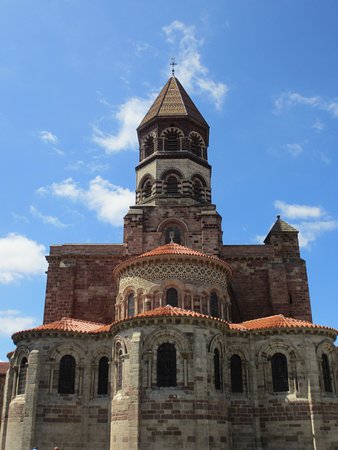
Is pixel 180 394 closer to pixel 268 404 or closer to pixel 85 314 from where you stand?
pixel 268 404

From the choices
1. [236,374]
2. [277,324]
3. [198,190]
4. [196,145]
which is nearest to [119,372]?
[236,374]

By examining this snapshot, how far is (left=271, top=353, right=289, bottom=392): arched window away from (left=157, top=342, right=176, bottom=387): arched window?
522 centimetres

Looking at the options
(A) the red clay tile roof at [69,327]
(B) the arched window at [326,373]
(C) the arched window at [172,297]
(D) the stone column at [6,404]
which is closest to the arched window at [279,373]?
(B) the arched window at [326,373]

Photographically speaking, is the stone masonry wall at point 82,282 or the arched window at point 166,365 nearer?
the arched window at point 166,365

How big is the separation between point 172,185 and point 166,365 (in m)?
16.1

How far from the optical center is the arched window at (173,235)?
31.7 m

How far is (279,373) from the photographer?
22.4 m

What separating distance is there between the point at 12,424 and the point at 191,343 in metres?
9.49

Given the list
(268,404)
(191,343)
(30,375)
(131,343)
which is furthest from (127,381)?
(268,404)

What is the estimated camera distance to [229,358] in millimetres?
22625

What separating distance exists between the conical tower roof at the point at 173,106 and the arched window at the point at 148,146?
1424 millimetres

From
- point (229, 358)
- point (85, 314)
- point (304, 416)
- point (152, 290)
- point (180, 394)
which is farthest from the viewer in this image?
point (85, 314)

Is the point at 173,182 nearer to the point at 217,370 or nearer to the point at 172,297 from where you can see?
the point at 172,297

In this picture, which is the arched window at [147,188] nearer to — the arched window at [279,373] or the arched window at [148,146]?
the arched window at [148,146]
